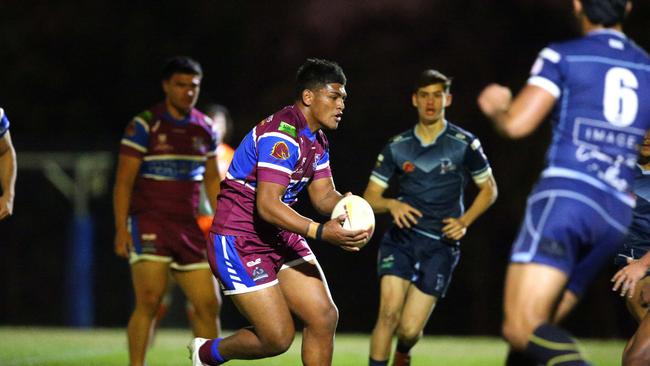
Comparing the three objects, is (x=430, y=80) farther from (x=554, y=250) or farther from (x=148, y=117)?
(x=554, y=250)

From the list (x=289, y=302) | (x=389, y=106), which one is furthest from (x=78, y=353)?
(x=389, y=106)

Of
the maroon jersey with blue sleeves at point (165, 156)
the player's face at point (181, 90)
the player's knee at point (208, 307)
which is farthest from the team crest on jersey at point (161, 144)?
the player's knee at point (208, 307)

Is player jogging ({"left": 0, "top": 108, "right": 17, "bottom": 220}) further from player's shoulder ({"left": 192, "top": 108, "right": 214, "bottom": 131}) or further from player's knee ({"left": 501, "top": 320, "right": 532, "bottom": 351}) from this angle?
player's knee ({"left": 501, "top": 320, "right": 532, "bottom": 351})

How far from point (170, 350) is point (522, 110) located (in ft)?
24.6

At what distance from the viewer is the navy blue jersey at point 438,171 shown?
8.10 metres

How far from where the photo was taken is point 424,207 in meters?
8.12

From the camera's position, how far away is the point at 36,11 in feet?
76.7

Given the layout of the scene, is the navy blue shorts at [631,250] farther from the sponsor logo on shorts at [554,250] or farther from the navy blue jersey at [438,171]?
the sponsor logo on shorts at [554,250]

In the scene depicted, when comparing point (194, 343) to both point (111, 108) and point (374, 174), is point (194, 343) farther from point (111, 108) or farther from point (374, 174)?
point (111, 108)

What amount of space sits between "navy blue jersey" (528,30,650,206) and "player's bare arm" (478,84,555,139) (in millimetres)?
49

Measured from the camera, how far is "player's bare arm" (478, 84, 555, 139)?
4.75 m

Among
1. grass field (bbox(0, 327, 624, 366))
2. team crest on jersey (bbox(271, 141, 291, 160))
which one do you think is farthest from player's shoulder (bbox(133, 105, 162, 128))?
grass field (bbox(0, 327, 624, 366))

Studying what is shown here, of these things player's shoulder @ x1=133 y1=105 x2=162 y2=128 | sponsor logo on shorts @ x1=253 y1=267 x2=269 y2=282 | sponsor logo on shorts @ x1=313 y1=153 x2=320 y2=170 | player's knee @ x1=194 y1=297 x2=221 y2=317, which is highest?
player's shoulder @ x1=133 y1=105 x2=162 y2=128

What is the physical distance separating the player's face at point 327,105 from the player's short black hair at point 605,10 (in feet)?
5.66
